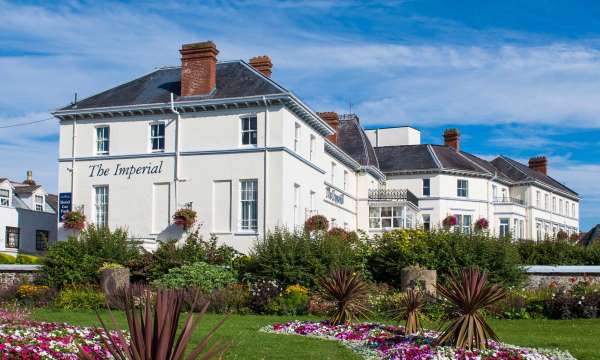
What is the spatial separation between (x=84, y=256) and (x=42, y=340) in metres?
15.3

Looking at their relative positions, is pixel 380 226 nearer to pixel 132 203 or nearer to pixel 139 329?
pixel 132 203

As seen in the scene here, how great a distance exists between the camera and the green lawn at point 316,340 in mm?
13383

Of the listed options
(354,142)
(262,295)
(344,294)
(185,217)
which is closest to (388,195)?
(354,142)

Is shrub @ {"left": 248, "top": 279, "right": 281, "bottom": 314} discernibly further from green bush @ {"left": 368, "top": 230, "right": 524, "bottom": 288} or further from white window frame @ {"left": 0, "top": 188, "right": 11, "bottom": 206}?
white window frame @ {"left": 0, "top": 188, "right": 11, "bottom": 206}

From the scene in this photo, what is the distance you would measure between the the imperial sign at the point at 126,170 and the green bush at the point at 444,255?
1266cm

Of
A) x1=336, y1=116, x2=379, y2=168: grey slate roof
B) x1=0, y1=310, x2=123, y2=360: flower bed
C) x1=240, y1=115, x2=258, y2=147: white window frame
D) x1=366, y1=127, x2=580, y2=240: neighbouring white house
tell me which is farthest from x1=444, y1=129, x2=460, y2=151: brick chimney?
x1=0, y1=310, x2=123, y2=360: flower bed

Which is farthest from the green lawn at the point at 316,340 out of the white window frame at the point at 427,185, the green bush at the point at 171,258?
the white window frame at the point at 427,185

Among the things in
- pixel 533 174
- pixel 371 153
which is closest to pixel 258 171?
pixel 371 153

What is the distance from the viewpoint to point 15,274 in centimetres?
2977

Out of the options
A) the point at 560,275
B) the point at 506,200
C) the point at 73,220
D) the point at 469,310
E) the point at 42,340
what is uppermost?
the point at 506,200

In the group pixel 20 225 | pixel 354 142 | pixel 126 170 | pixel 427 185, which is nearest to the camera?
pixel 126 170

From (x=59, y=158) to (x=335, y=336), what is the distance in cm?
2481

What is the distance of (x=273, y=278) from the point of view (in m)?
25.8

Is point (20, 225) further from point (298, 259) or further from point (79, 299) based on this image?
point (298, 259)
